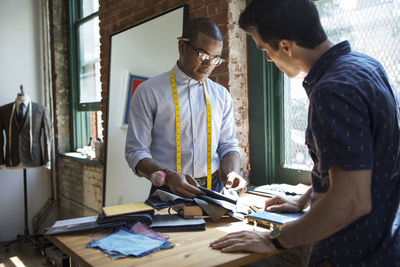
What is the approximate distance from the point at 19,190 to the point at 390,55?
5.26m

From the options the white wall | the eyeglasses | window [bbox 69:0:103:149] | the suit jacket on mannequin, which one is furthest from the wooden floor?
the eyeglasses

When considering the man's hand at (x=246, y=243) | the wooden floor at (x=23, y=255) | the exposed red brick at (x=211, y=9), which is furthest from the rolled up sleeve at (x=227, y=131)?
the wooden floor at (x=23, y=255)

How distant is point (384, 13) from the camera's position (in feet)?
7.05

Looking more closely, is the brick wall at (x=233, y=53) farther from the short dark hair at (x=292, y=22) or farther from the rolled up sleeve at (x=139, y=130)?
the short dark hair at (x=292, y=22)

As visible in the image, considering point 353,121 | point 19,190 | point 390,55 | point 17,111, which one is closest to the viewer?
point 353,121

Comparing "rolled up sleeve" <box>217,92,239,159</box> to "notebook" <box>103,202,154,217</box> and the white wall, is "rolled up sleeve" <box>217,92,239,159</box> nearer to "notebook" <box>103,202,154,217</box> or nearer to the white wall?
"notebook" <box>103,202,154,217</box>

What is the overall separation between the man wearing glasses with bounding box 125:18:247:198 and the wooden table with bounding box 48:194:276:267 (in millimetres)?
584

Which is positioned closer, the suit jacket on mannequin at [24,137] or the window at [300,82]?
the window at [300,82]

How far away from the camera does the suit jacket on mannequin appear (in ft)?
15.4

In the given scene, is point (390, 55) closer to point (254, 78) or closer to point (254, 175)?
point (254, 78)

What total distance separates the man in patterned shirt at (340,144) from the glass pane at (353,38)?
1.13 m

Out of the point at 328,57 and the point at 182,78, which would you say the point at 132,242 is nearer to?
the point at 328,57

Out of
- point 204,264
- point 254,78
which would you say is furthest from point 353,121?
point 254,78

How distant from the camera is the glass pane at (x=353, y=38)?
2.13 m
